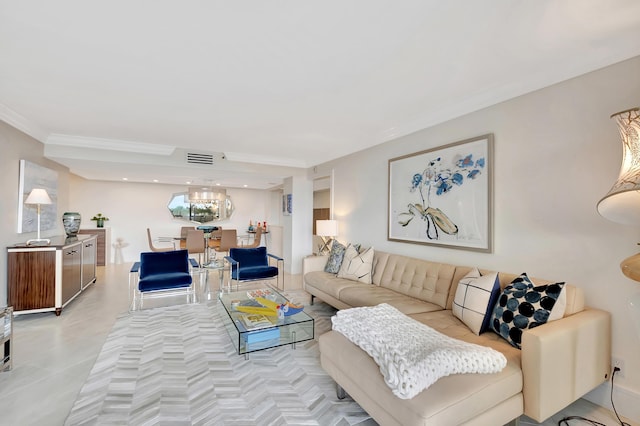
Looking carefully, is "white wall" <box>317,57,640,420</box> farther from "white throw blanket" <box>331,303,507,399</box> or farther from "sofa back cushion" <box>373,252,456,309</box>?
"white throw blanket" <box>331,303,507,399</box>

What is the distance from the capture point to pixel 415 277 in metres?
3.03

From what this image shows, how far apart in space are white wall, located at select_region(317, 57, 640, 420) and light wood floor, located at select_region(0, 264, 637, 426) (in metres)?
0.87

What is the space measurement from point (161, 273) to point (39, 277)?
129cm

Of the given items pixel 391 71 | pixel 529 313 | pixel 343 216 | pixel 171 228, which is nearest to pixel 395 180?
pixel 343 216

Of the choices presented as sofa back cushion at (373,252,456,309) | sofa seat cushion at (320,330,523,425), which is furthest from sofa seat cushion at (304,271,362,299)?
sofa seat cushion at (320,330,523,425)

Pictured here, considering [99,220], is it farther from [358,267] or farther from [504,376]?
[504,376]

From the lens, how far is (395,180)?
3.68m

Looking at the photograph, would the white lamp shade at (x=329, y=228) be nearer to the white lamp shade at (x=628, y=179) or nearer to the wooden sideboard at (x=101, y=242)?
the white lamp shade at (x=628, y=179)

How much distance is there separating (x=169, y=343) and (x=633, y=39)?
4.36 meters

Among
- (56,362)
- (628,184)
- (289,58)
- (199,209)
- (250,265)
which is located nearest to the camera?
(628,184)

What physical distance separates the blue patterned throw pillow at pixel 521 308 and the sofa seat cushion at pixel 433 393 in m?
0.27

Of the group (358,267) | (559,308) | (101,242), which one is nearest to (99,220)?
(101,242)

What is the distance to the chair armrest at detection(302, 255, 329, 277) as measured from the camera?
4156mm

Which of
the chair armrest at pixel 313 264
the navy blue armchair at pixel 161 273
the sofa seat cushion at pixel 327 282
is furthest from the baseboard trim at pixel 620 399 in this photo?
the navy blue armchair at pixel 161 273
